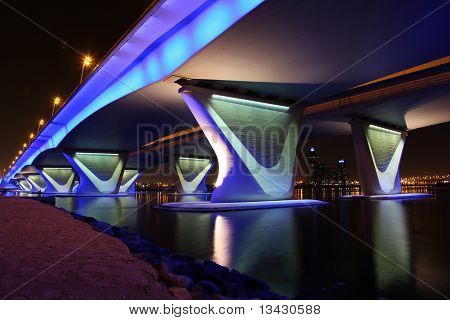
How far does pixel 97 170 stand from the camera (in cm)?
4225

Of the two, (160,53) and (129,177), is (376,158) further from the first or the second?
(129,177)

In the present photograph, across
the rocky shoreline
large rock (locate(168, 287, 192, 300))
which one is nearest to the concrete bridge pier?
the rocky shoreline

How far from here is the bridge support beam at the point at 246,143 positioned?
685 inches

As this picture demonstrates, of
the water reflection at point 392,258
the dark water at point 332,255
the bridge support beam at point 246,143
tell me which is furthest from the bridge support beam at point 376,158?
the water reflection at point 392,258

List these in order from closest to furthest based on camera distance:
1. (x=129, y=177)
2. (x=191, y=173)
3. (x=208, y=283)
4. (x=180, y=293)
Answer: (x=180, y=293)
(x=208, y=283)
(x=191, y=173)
(x=129, y=177)

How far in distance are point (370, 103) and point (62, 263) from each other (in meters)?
23.1

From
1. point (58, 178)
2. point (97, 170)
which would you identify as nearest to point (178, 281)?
point (97, 170)

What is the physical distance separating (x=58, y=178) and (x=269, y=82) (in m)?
57.3

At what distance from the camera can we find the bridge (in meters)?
11.0

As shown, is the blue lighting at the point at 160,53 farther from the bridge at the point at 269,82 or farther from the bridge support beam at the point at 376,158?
the bridge support beam at the point at 376,158

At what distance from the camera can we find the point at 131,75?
15805 millimetres

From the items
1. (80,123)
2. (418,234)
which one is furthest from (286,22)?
(80,123)

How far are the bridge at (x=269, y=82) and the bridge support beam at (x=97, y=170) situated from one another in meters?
8.94
